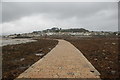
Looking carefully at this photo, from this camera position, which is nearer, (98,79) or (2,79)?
(98,79)

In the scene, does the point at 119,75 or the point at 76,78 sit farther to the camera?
the point at 119,75

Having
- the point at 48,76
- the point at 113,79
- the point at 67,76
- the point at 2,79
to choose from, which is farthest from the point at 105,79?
the point at 2,79

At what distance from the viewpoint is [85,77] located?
731cm

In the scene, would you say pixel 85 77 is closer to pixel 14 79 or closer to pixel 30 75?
pixel 30 75

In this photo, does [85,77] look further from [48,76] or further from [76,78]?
[48,76]

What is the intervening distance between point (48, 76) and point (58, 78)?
54cm

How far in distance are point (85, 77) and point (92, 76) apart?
33cm

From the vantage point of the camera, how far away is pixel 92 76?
746 cm

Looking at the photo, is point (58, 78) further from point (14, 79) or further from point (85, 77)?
point (14, 79)

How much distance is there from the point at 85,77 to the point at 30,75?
225 centimetres

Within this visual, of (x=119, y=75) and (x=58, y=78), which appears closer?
(x=58, y=78)

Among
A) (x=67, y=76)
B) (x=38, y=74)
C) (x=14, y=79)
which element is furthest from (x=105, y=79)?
(x=14, y=79)

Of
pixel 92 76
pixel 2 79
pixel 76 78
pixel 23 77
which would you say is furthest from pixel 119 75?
pixel 2 79

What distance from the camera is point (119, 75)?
7.82 metres
